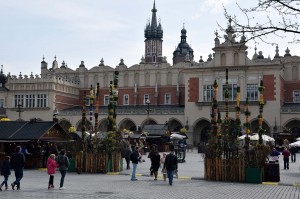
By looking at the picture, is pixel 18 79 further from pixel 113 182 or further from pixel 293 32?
pixel 293 32

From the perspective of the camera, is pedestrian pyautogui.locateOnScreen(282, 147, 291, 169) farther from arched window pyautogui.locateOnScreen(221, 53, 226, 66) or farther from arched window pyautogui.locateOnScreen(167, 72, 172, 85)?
arched window pyautogui.locateOnScreen(167, 72, 172, 85)

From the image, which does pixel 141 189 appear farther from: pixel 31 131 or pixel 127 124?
pixel 127 124

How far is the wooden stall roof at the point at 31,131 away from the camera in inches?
1024

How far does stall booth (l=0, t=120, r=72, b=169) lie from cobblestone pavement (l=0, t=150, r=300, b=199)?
3707 millimetres

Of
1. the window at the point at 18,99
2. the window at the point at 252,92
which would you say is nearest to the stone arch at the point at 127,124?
the window at the point at 18,99

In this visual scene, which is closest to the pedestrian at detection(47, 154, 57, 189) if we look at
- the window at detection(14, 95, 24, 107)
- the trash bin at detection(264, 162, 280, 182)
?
the trash bin at detection(264, 162, 280, 182)

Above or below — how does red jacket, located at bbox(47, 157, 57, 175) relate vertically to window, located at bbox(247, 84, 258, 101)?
below

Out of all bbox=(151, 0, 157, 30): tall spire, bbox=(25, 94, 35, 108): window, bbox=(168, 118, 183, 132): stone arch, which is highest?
bbox=(151, 0, 157, 30): tall spire

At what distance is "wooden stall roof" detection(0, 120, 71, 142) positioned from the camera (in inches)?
1024

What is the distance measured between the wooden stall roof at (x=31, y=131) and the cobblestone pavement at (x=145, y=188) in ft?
13.3

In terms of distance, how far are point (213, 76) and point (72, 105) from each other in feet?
70.7

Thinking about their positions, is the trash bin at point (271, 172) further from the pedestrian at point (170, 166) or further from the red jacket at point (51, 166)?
the red jacket at point (51, 166)

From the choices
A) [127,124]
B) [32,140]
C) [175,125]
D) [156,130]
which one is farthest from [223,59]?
[32,140]

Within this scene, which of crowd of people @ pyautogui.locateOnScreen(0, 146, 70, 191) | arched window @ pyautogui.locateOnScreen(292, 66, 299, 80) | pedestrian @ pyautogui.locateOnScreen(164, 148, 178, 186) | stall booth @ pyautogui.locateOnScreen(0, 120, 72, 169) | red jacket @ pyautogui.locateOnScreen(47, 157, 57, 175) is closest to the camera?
crowd of people @ pyautogui.locateOnScreen(0, 146, 70, 191)
